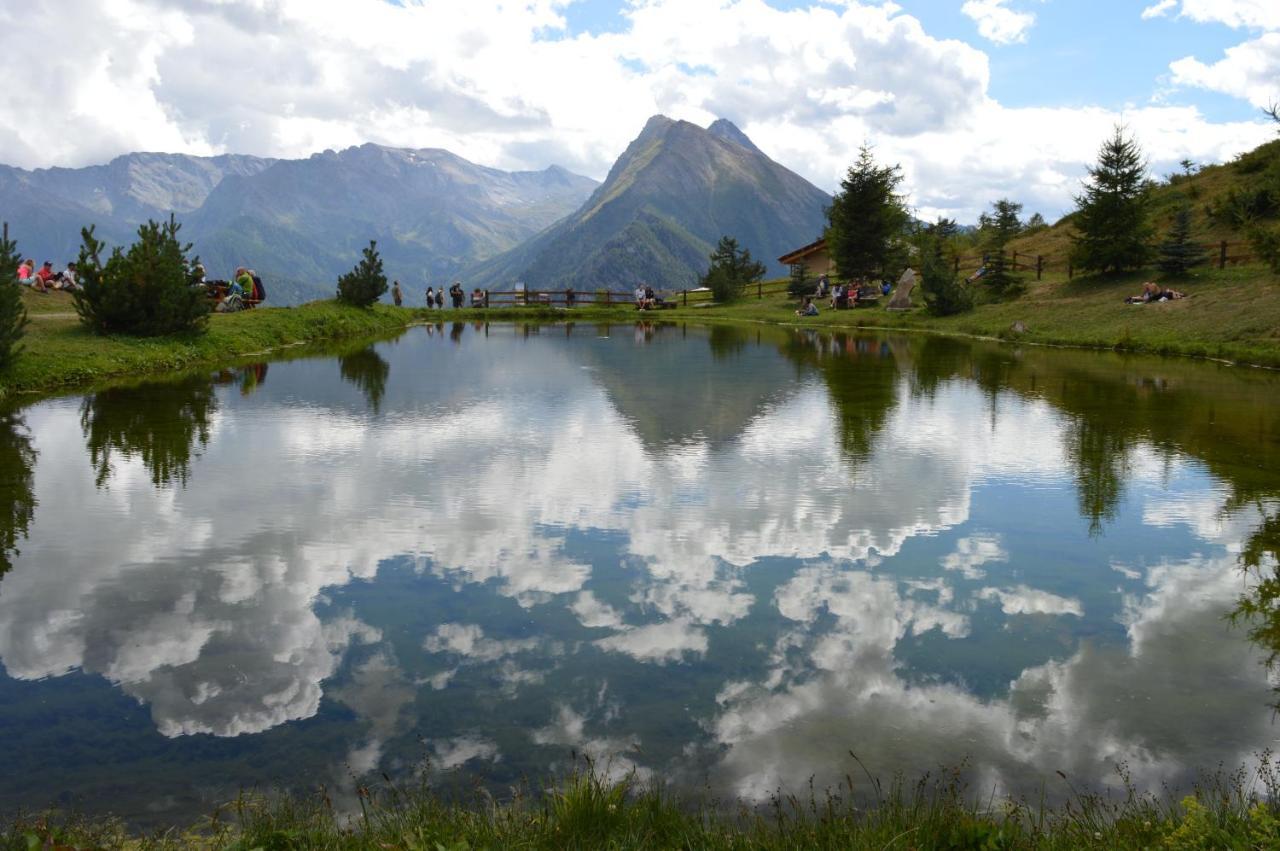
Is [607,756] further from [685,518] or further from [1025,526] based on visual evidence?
[1025,526]

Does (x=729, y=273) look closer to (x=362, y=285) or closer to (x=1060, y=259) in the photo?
(x=1060, y=259)

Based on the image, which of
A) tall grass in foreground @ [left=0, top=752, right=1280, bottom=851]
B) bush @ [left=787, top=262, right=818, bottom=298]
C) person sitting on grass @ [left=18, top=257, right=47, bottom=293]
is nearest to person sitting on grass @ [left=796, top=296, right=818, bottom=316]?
bush @ [left=787, top=262, right=818, bottom=298]

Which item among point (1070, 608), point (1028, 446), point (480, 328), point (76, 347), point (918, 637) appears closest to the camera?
point (918, 637)

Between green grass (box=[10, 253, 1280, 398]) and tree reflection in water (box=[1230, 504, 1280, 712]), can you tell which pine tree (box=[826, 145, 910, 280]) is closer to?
green grass (box=[10, 253, 1280, 398])

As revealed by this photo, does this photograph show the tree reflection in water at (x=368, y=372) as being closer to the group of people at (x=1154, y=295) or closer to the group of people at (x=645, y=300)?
the group of people at (x=1154, y=295)

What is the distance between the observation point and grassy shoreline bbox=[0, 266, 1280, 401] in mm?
28031

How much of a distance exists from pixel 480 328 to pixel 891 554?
5421cm

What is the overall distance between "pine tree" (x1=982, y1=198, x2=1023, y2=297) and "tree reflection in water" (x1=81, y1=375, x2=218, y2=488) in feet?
163

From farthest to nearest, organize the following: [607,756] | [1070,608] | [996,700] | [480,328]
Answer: [480,328] → [1070,608] → [996,700] → [607,756]

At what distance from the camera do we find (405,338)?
50688 millimetres

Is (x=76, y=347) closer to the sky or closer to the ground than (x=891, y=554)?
closer to the sky

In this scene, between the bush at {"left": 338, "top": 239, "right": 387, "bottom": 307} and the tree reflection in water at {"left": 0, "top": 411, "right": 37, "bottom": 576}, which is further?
the bush at {"left": 338, "top": 239, "right": 387, "bottom": 307}

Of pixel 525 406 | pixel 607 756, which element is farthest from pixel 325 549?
pixel 525 406

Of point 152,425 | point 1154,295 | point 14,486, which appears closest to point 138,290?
point 152,425
